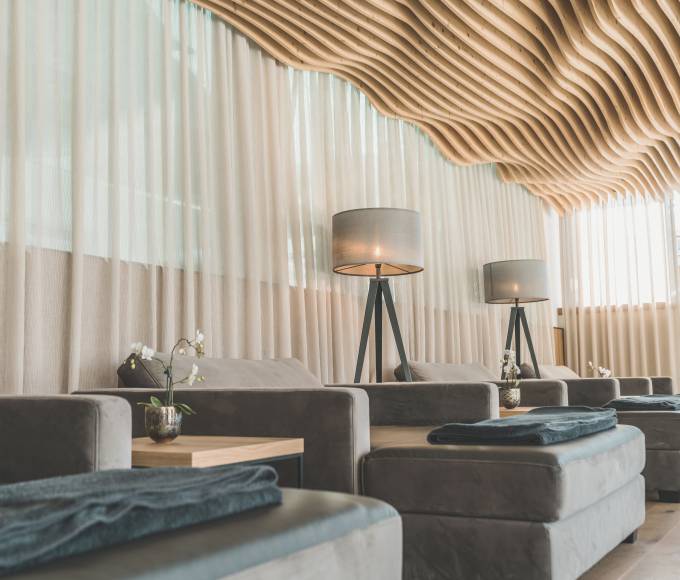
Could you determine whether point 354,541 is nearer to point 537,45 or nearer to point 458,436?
point 458,436

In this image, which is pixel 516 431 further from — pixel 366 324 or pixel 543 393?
pixel 366 324

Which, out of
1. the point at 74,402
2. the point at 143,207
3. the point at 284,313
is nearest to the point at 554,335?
the point at 284,313

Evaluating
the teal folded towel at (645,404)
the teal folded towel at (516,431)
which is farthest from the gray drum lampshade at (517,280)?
the teal folded towel at (516,431)

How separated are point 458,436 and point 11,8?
224 cm

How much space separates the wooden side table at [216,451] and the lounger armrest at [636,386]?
3.35 m

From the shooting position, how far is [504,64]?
176 inches

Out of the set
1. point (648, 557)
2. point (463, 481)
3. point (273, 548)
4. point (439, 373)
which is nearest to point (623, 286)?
point (439, 373)

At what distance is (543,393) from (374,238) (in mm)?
1173

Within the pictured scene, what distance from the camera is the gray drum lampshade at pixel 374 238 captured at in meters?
3.77

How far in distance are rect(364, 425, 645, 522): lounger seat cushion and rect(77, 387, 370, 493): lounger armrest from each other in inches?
3.1

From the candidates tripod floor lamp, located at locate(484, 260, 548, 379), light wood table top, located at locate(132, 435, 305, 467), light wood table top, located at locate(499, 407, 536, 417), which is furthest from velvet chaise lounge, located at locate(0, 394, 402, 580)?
tripod floor lamp, located at locate(484, 260, 548, 379)

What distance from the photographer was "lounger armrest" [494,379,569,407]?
3594 millimetres

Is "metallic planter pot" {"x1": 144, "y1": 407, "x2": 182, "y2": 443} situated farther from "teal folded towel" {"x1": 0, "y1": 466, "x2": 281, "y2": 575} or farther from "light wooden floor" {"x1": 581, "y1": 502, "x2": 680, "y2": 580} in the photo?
"light wooden floor" {"x1": 581, "y1": 502, "x2": 680, "y2": 580}

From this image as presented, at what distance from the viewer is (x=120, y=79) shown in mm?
3100
